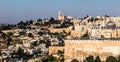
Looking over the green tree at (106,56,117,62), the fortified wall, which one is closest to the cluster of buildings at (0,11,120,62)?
the fortified wall

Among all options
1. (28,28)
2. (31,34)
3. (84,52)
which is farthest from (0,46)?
(84,52)

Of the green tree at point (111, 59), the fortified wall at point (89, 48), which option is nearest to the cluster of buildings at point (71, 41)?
the fortified wall at point (89, 48)

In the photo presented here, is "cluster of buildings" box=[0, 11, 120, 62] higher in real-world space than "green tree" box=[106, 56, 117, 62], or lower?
higher

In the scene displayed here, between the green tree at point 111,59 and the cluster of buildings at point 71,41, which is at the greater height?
the cluster of buildings at point 71,41

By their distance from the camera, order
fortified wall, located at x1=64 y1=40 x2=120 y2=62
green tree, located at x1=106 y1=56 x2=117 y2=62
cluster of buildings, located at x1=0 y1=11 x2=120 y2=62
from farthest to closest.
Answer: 1. cluster of buildings, located at x1=0 y1=11 x2=120 y2=62
2. fortified wall, located at x1=64 y1=40 x2=120 y2=62
3. green tree, located at x1=106 y1=56 x2=117 y2=62

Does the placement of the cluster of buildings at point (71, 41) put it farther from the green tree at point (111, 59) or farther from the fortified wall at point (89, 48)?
the green tree at point (111, 59)

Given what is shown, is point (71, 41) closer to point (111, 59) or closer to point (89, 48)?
point (89, 48)

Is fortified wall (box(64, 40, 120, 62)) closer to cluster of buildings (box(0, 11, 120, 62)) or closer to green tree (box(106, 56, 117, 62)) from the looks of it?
cluster of buildings (box(0, 11, 120, 62))

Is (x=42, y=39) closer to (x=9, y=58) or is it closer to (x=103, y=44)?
(x=9, y=58)

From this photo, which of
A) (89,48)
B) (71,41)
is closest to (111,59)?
(89,48)
